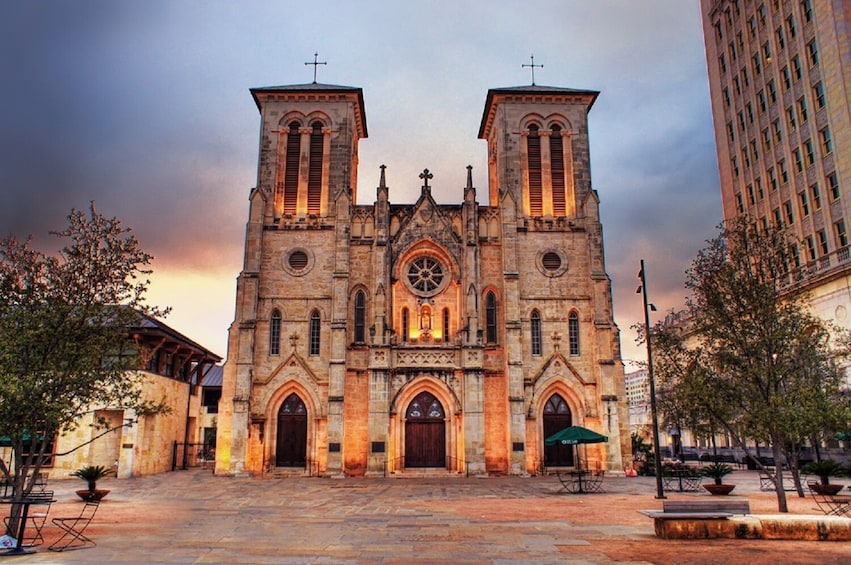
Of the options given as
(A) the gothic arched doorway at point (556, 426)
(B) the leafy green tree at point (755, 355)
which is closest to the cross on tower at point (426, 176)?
(A) the gothic arched doorway at point (556, 426)

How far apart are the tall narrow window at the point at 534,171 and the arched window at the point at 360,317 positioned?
1192 cm

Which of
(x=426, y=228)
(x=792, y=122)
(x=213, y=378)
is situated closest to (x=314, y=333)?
(x=426, y=228)

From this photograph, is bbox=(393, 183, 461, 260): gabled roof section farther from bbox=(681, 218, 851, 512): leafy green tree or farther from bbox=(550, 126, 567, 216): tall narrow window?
bbox=(681, 218, 851, 512): leafy green tree

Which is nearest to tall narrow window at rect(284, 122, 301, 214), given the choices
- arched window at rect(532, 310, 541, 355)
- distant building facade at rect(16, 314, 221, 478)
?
distant building facade at rect(16, 314, 221, 478)

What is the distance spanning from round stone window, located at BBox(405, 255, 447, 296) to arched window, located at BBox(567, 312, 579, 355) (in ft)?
25.9

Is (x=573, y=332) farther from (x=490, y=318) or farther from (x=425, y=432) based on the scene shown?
(x=425, y=432)

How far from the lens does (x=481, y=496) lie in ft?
78.4

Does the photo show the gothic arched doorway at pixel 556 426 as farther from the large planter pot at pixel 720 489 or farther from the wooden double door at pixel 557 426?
the large planter pot at pixel 720 489

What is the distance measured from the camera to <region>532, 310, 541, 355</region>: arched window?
37.4 m

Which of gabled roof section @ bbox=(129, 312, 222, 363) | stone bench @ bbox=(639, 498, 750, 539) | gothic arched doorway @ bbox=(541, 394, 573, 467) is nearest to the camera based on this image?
stone bench @ bbox=(639, 498, 750, 539)

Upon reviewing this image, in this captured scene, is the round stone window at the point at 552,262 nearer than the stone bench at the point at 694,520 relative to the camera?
No

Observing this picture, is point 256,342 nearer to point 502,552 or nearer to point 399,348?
point 399,348

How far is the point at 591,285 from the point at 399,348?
1205 centimetres

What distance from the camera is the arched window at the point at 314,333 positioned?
37188 mm
